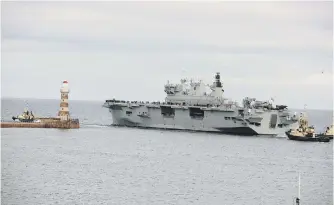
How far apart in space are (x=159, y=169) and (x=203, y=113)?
26984mm

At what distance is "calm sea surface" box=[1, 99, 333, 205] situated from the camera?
30.3 meters

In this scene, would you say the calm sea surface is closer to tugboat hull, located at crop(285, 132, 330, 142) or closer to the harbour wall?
tugboat hull, located at crop(285, 132, 330, 142)

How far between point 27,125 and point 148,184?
33.8m

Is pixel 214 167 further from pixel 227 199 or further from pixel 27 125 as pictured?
pixel 27 125

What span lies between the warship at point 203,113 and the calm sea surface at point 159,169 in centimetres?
257

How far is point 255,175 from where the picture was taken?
38.5 metres

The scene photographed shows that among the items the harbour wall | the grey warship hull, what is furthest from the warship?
the harbour wall

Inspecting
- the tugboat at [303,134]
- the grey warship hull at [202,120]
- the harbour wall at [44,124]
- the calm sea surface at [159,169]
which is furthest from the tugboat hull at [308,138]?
the harbour wall at [44,124]

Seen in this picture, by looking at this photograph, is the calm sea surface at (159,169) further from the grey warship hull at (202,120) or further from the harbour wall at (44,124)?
the harbour wall at (44,124)

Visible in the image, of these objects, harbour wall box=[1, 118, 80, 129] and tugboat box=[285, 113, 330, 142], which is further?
harbour wall box=[1, 118, 80, 129]

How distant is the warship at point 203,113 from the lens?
63.6m

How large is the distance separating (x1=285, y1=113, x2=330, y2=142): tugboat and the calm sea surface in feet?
6.36

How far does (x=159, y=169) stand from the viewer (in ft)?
128

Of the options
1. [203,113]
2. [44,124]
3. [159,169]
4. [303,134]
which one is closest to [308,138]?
[303,134]
